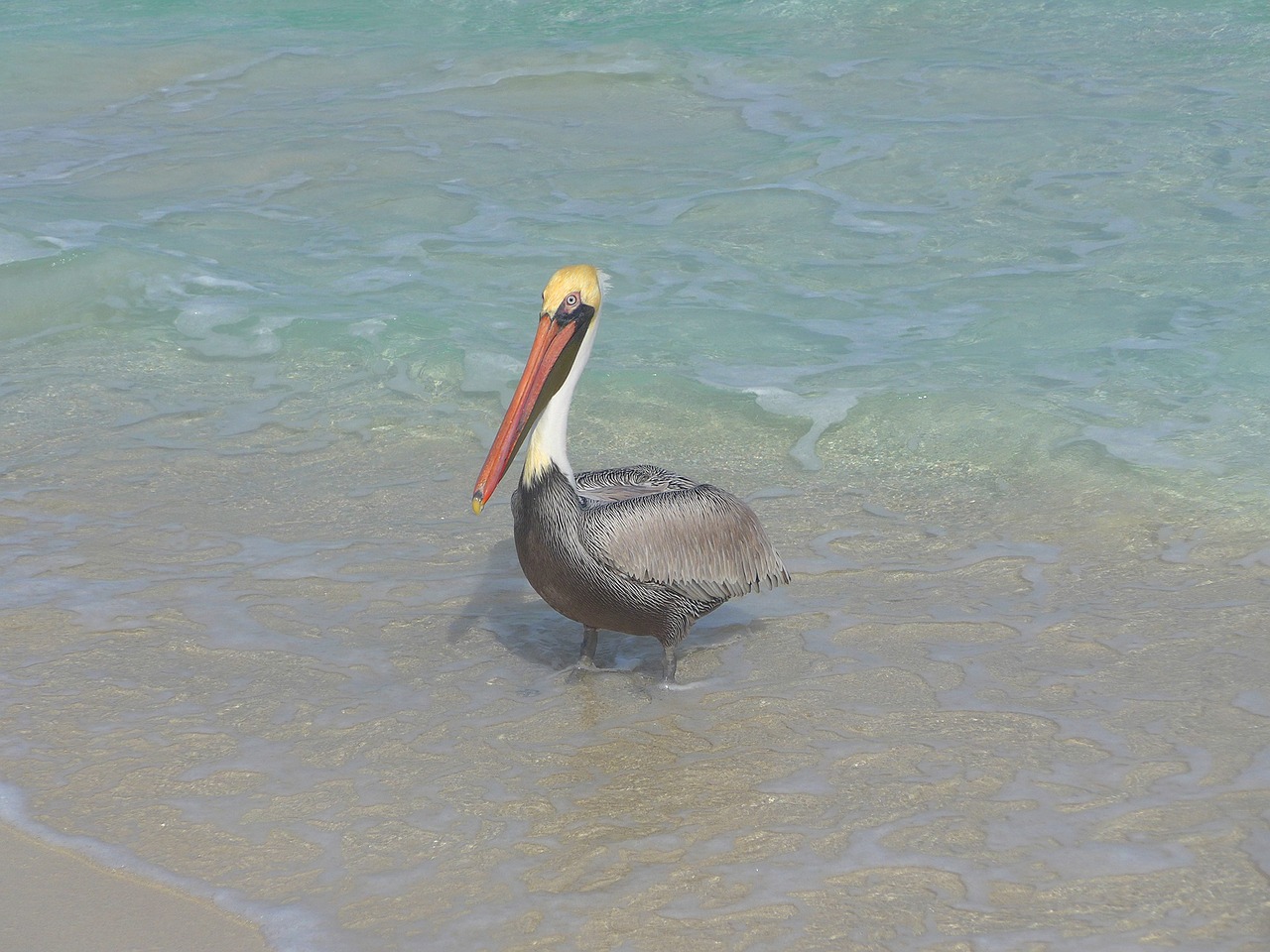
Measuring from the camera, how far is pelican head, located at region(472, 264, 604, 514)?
486cm

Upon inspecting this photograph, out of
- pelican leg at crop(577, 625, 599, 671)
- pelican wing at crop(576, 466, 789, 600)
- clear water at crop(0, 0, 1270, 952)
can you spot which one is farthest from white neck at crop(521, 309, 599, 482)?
clear water at crop(0, 0, 1270, 952)

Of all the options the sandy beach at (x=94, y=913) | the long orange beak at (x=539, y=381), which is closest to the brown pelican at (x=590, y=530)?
the long orange beak at (x=539, y=381)

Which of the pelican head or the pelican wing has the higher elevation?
the pelican head

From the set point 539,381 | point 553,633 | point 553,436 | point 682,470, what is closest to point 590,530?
point 553,436

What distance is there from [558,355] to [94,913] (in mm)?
2210

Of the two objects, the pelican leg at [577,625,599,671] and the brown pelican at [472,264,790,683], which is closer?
the brown pelican at [472,264,790,683]

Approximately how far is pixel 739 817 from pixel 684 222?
7.19m

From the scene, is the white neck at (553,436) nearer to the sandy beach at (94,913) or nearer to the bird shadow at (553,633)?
the bird shadow at (553,633)

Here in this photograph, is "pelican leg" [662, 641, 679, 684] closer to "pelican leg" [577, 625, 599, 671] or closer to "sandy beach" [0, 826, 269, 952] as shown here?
"pelican leg" [577, 625, 599, 671]

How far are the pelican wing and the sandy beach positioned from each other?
169 centimetres

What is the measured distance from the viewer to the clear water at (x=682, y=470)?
4066 mm

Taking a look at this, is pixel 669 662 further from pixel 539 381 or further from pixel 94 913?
pixel 94 913

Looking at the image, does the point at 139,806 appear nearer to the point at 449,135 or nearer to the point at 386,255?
the point at 386,255

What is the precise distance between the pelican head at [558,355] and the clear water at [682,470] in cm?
93
